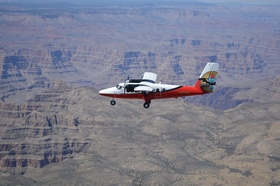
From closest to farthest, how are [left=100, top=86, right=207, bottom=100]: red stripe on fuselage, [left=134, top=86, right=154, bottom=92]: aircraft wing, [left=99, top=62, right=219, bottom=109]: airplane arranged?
[left=134, top=86, right=154, bottom=92]: aircraft wing < [left=99, top=62, right=219, bottom=109]: airplane < [left=100, top=86, right=207, bottom=100]: red stripe on fuselage

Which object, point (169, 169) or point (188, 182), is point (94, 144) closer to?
point (169, 169)

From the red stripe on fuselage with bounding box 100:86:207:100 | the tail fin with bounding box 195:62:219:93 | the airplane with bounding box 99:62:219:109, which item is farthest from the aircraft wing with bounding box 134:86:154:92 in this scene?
the tail fin with bounding box 195:62:219:93

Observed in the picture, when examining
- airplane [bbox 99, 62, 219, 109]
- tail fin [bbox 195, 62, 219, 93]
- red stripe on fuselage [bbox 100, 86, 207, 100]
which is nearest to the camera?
tail fin [bbox 195, 62, 219, 93]

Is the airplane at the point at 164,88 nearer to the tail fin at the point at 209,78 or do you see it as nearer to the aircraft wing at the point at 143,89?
the tail fin at the point at 209,78

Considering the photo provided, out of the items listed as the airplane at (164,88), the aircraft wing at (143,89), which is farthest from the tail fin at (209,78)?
the aircraft wing at (143,89)

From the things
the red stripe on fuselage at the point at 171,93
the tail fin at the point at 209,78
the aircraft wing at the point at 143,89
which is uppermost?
the tail fin at the point at 209,78

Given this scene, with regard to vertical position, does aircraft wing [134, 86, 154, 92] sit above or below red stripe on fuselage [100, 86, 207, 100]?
above

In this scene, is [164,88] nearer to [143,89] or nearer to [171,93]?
[171,93]

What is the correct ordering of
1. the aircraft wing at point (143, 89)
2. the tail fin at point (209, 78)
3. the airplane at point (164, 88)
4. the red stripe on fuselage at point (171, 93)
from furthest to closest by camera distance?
the red stripe on fuselage at point (171, 93) < the airplane at point (164, 88) < the tail fin at point (209, 78) < the aircraft wing at point (143, 89)

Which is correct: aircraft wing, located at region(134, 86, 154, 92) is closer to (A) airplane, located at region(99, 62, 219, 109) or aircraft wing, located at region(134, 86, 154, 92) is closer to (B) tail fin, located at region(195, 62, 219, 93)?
(A) airplane, located at region(99, 62, 219, 109)
